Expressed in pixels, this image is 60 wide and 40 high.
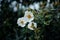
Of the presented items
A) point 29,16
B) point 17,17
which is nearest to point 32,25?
point 29,16

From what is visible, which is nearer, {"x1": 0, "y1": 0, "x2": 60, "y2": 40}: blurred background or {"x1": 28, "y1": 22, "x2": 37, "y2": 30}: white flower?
{"x1": 28, "y1": 22, "x2": 37, "y2": 30}: white flower

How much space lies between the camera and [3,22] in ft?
11.0

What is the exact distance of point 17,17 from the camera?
11.1 ft

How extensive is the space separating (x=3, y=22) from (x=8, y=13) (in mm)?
163

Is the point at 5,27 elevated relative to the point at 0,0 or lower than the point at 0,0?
lower

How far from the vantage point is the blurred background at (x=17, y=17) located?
3.02 meters

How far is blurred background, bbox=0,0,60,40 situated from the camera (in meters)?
3.02

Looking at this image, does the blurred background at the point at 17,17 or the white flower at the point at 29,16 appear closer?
the white flower at the point at 29,16

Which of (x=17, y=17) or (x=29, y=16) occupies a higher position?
(x=29, y=16)

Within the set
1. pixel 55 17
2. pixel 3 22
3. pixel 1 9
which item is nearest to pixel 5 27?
pixel 3 22

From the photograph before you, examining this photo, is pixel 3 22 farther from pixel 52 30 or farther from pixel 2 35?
pixel 52 30

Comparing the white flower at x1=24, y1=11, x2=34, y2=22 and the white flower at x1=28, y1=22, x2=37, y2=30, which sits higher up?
the white flower at x1=24, y1=11, x2=34, y2=22

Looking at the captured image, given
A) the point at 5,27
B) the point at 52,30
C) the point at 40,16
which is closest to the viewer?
the point at 40,16

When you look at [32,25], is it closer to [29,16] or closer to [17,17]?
[29,16]
